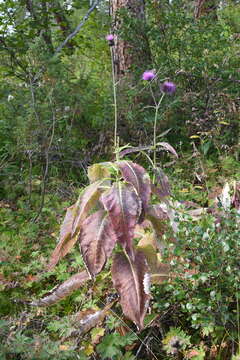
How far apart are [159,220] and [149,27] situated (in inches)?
121

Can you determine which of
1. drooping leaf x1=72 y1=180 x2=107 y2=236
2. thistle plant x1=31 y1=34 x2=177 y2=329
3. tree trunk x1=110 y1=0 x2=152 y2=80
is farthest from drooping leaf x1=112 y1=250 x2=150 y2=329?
tree trunk x1=110 y1=0 x2=152 y2=80

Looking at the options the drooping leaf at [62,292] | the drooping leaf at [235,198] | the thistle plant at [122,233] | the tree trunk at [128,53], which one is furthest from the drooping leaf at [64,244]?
the tree trunk at [128,53]

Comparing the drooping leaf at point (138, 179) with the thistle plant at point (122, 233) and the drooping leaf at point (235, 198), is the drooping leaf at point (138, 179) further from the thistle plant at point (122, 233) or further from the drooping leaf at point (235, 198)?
the drooping leaf at point (235, 198)

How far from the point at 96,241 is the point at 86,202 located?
0.68 feet

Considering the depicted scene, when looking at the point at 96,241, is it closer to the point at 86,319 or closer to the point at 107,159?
the point at 86,319

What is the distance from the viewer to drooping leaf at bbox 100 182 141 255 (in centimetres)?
202

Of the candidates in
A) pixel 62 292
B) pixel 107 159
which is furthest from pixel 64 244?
pixel 107 159

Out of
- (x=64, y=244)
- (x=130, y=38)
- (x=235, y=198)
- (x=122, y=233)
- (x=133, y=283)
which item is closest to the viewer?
(x=122, y=233)

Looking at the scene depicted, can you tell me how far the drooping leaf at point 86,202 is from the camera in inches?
87.5

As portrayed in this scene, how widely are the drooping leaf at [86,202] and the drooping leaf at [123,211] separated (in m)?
0.14

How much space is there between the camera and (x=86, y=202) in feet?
7.36

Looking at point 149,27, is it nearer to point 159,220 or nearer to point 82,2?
point 82,2

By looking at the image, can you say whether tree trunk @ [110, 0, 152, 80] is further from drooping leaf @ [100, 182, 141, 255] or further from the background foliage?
drooping leaf @ [100, 182, 141, 255]

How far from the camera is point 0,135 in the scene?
15.2 ft
